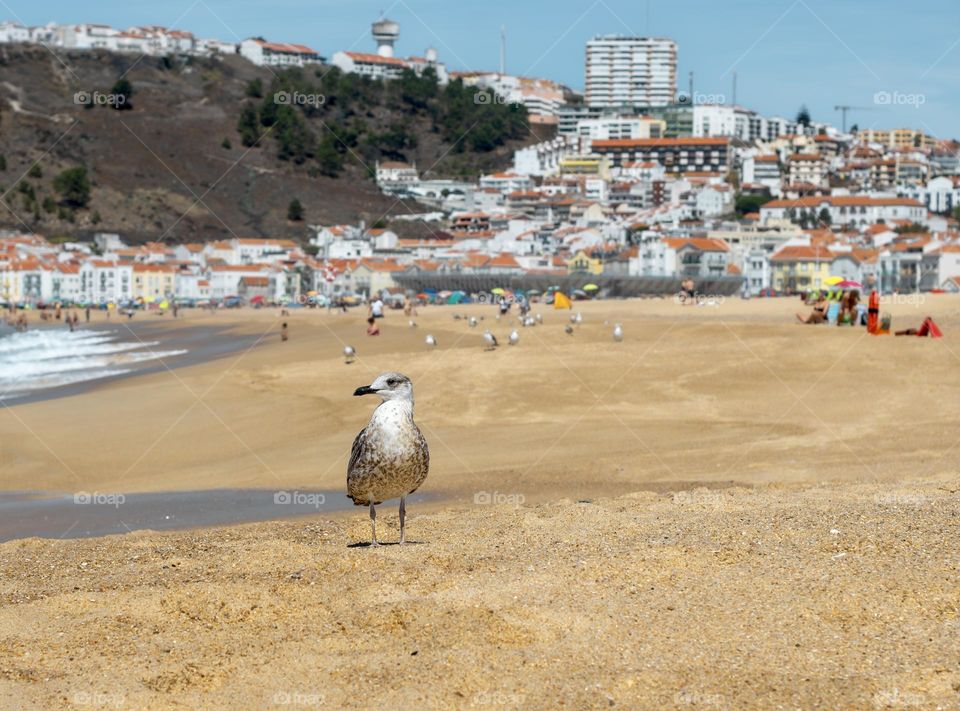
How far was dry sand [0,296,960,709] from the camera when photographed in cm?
578

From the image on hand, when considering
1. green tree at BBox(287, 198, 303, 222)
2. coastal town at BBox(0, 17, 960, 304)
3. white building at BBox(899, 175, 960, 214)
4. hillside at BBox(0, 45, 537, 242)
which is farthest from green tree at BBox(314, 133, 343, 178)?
white building at BBox(899, 175, 960, 214)

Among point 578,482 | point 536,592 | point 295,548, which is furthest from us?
→ point 578,482

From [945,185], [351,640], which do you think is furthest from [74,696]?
[945,185]

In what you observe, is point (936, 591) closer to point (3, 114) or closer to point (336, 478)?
point (336, 478)

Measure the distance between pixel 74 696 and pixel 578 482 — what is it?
8446 millimetres

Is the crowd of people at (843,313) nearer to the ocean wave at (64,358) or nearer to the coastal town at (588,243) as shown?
the ocean wave at (64,358)

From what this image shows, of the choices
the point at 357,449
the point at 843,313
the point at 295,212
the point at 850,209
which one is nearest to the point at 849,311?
the point at 843,313

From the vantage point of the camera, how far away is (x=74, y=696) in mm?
5781

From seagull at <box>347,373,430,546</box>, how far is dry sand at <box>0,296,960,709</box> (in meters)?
0.50

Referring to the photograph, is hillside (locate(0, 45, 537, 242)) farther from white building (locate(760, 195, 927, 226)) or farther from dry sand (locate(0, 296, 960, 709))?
dry sand (locate(0, 296, 960, 709))

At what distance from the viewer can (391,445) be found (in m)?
8.82

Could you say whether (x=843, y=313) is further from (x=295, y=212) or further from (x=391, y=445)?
(x=295, y=212)

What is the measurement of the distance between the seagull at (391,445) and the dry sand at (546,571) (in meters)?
0.50

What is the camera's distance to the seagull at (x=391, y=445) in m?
8.79
